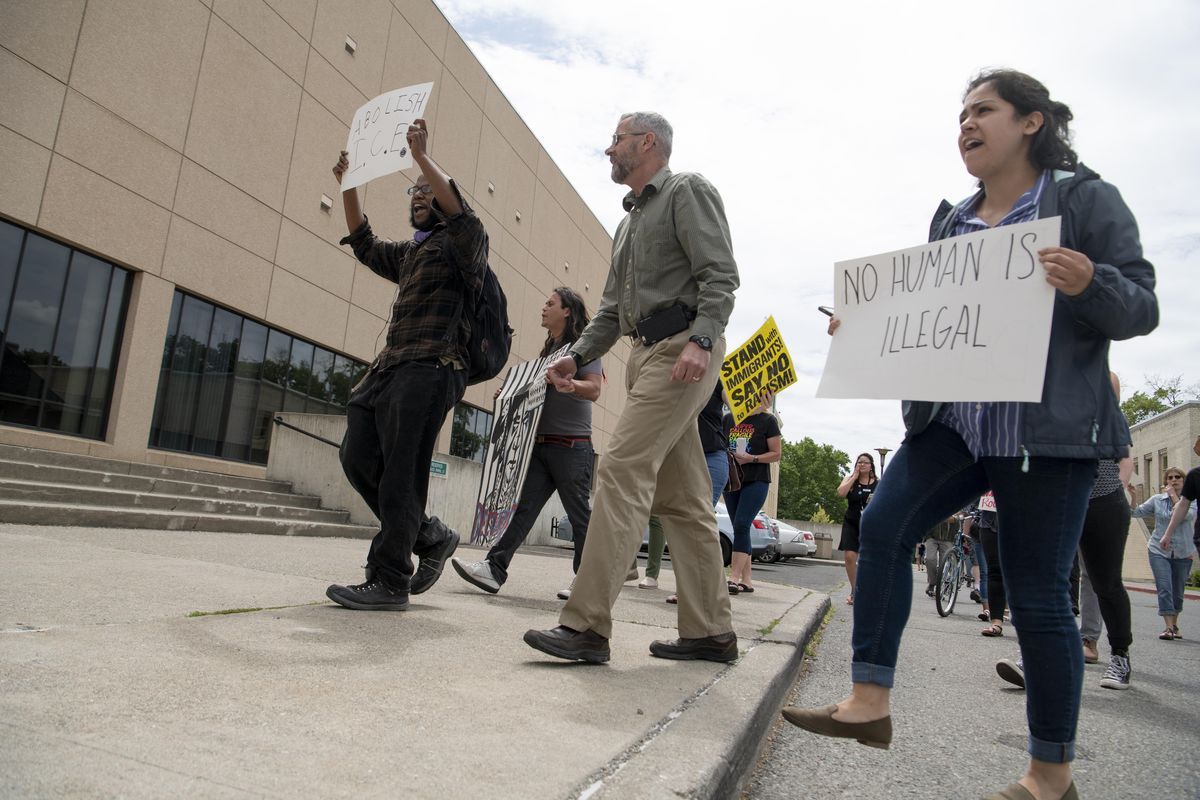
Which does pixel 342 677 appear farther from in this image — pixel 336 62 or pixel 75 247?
pixel 336 62

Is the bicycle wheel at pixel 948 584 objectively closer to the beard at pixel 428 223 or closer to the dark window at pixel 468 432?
the beard at pixel 428 223

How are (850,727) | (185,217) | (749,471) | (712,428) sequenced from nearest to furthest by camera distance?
1. (850,727)
2. (712,428)
3. (749,471)
4. (185,217)

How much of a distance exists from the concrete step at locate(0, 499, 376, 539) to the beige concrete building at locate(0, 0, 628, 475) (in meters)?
4.94

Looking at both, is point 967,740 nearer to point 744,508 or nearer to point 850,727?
point 850,727

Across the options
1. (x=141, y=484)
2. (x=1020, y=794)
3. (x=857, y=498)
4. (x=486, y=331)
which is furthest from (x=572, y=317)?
(x=141, y=484)

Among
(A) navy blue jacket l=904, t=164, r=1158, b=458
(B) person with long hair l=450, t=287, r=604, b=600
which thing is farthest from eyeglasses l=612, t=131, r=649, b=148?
(A) navy blue jacket l=904, t=164, r=1158, b=458

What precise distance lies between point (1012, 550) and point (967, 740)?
1.36 meters

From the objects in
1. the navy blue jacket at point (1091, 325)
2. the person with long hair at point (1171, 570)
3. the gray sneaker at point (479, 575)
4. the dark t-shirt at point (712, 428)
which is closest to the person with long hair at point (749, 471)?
the dark t-shirt at point (712, 428)

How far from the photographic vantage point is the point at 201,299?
14492 millimetres

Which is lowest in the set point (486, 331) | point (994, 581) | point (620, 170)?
point (994, 581)

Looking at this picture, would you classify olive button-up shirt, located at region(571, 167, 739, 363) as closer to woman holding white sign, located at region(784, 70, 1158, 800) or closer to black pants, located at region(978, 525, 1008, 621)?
woman holding white sign, located at region(784, 70, 1158, 800)

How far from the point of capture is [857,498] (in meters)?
8.07

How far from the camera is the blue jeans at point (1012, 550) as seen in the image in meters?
2.01

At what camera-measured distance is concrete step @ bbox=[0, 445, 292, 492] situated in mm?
9883
